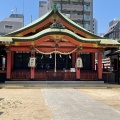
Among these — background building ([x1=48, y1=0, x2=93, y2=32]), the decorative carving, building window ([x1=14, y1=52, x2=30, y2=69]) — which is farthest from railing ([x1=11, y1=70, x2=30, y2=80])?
background building ([x1=48, y1=0, x2=93, y2=32])

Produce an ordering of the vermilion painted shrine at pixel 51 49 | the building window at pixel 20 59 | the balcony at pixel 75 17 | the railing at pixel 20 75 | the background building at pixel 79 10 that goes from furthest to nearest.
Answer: the background building at pixel 79 10, the balcony at pixel 75 17, the building window at pixel 20 59, the railing at pixel 20 75, the vermilion painted shrine at pixel 51 49

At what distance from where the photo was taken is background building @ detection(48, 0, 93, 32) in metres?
69.9

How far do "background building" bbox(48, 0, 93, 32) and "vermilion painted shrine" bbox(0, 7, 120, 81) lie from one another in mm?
44435

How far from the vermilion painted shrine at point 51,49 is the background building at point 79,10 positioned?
44435 mm

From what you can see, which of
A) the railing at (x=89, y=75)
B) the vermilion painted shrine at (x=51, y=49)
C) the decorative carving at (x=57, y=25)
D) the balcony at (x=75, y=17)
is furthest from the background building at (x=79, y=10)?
the railing at (x=89, y=75)

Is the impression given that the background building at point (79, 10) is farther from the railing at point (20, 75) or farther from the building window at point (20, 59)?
the railing at point (20, 75)

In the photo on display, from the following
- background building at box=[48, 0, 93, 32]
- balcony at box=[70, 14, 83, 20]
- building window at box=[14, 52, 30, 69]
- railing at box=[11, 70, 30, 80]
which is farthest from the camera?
background building at box=[48, 0, 93, 32]

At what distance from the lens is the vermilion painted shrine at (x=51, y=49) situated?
22578 millimetres

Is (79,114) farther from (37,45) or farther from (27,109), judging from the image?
(37,45)

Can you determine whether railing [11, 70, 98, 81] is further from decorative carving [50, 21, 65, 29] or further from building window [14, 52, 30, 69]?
decorative carving [50, 21, 65, 29]

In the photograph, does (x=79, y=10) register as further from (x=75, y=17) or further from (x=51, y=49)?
(x=51, y=49)

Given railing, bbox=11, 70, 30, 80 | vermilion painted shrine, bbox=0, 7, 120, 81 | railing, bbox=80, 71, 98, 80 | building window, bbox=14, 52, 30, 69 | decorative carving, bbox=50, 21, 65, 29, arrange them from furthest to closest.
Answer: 1. building window, bbox=14, 52, 30, 69
2. railing, bbox=80, 71, 98, 80
3. decorative carving, bbox=50, 21, 65, 29
4. railing, bbox=11, 70, 30, 80
5. vermilion painted shrine, bbox=0, 7, 120, 81

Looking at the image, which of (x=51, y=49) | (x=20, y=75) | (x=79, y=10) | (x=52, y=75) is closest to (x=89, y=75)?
(x=52, y=75)

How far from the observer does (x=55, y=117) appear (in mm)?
8484
